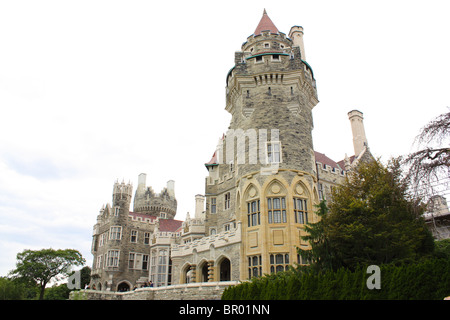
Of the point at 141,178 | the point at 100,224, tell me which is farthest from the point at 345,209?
the point at 141,178

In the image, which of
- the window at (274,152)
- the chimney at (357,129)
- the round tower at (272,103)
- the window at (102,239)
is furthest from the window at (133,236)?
the chimney at (357,129)

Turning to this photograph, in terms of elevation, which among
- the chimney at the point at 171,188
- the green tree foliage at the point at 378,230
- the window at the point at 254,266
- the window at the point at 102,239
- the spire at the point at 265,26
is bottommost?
the window at the point at 254,266

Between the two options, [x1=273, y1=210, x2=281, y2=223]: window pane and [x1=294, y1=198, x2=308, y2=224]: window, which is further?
[x1=294, y1=198, x2=308, y2=224]: window

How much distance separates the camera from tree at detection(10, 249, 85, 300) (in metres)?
48.3

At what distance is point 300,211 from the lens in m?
24.0

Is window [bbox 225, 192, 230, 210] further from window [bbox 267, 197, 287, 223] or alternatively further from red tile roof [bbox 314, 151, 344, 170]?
red tile roof [bbox 314, 151, 344, 170]

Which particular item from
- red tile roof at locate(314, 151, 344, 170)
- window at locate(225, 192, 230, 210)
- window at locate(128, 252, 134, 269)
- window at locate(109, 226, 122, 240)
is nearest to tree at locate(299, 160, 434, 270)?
window at locate(225, 192, 230, 210)

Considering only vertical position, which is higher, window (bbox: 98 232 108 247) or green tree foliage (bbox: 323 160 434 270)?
window (bbox: 98 232 108 247)

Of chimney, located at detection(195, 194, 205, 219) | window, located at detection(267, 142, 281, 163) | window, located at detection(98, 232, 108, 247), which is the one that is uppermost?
chimney, located at detection(195, 194, 205, 219)

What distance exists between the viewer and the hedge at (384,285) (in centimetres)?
1145

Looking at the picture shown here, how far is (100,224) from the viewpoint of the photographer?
4925 centimetres

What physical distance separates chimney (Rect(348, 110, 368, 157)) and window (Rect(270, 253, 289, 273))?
2074cm

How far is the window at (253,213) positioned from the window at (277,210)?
793 millimetres

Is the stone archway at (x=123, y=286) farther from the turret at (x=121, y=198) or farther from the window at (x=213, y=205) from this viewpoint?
the window at (x=213, y=205)
